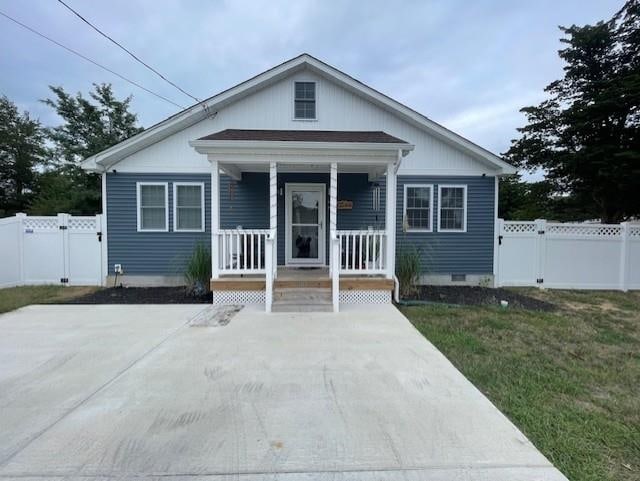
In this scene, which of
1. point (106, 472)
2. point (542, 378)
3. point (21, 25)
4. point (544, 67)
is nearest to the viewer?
point (106, 472)

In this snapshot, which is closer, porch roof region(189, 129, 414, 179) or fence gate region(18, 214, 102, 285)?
porch roof region(189, 129, 414, 179)

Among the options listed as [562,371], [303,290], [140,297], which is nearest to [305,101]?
[303,290]

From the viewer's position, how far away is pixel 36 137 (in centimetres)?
2248

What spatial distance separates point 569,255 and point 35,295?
1295 cm

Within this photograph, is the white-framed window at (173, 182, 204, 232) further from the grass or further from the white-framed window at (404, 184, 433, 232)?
the white-framed window at (404, 184, 433, 232)

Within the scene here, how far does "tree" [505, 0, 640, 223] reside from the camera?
12695mm

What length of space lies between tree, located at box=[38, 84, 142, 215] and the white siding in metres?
11.3

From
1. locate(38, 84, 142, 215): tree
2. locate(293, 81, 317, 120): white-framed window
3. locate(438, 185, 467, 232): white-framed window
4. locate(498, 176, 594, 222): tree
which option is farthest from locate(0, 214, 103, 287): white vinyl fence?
locate(498, 176, 594, 222): tree

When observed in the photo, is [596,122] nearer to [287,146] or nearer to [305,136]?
[305,136]

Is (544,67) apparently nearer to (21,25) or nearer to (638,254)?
(638,254)

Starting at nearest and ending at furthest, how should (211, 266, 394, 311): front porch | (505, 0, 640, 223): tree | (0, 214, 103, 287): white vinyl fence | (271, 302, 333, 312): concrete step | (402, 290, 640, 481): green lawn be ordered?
(402, 290, 640, 481): green lawn < (271, 302, 333, 312): concrete step < (211, 266, 394, 311): front porch < (0, 214, 103, 287): white vinyl fence < (505, 0, 640, 223): tree

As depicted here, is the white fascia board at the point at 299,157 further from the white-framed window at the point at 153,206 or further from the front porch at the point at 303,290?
the white-framed window at the point at 153,206

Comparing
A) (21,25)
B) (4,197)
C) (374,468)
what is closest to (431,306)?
(374,468)

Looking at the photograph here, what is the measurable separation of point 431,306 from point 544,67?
15329mm
